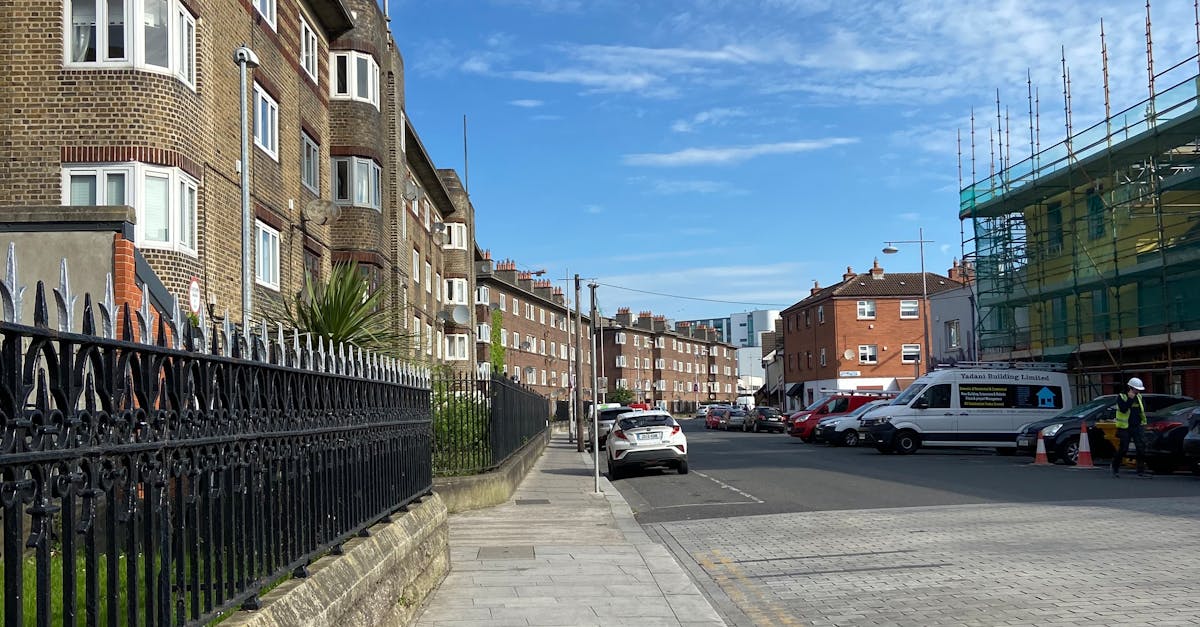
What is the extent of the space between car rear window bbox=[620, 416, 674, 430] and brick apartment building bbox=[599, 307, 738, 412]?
75.3 meters

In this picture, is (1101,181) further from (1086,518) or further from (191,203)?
(191,203)

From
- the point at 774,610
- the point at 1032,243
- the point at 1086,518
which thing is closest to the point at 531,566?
the point at 774,610

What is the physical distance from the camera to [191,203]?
17.4 metres

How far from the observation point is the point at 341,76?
27.3 m

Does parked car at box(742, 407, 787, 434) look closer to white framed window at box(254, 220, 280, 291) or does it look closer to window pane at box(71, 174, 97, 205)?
white framed window at box(254, 220, 280, 291)

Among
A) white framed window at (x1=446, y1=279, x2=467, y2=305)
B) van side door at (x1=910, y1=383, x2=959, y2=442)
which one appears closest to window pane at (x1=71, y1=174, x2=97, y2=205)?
van side door at (x1=910, y1=383, x2=959, y2=442)

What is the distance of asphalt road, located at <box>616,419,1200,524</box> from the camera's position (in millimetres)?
16609

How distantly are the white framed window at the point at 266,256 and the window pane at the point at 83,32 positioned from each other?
4586 mm

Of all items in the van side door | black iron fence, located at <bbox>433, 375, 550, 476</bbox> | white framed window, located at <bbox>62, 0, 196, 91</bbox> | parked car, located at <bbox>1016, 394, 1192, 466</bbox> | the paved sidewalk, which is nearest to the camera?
the paved sidewalk

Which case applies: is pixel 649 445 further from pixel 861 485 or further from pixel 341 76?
pixel 341 76

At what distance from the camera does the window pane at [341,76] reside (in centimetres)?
2726

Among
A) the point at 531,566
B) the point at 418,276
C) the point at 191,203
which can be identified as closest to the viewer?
the point at 531,566

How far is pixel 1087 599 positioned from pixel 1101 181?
103 ft

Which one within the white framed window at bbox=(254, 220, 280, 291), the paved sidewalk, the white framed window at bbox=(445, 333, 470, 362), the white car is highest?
the white framed window at bbox=(254, 220, 280, 291)
